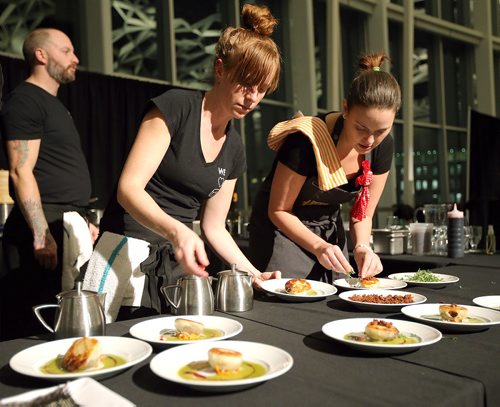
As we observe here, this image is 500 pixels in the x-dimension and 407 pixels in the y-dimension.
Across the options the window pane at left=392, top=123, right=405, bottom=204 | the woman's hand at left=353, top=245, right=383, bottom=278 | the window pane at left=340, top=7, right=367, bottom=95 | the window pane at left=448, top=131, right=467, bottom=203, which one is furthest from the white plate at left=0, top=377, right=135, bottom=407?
the window pane at left=448, top=131, right=467, bottom=203

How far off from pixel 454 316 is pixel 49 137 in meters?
1.91

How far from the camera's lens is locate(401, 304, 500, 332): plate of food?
1.11 metres

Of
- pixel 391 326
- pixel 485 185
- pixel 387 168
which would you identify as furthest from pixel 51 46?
pixel 485 185

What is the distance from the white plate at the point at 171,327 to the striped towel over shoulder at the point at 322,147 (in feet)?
2.75

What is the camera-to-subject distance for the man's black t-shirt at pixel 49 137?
2258mm

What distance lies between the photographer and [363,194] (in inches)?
78.3

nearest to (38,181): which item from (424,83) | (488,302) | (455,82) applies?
(488,302)

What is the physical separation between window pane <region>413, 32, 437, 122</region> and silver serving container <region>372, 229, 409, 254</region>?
224 inches

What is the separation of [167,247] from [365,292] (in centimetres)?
57

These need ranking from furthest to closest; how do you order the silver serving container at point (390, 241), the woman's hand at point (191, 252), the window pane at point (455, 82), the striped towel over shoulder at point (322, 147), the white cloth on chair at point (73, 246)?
the window pane at point (455, 82), the silver serving container at point (390, 241), the white cloth on chair at point (73, 246), the striped towel over shoulder at point (322, 147), the woman's hand at point (191, 252)

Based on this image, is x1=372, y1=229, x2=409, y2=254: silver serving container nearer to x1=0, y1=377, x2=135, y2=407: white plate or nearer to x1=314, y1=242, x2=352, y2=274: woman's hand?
x1=314, y1=242, x2=352, y2=274: woman's hand

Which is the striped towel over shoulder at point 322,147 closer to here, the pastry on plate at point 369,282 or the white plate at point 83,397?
the pastry on plate at point 369,282

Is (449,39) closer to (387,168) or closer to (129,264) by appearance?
(387,168)

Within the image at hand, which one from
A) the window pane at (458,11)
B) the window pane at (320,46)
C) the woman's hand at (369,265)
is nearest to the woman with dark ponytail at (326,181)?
the woman's hand at (369,265)
